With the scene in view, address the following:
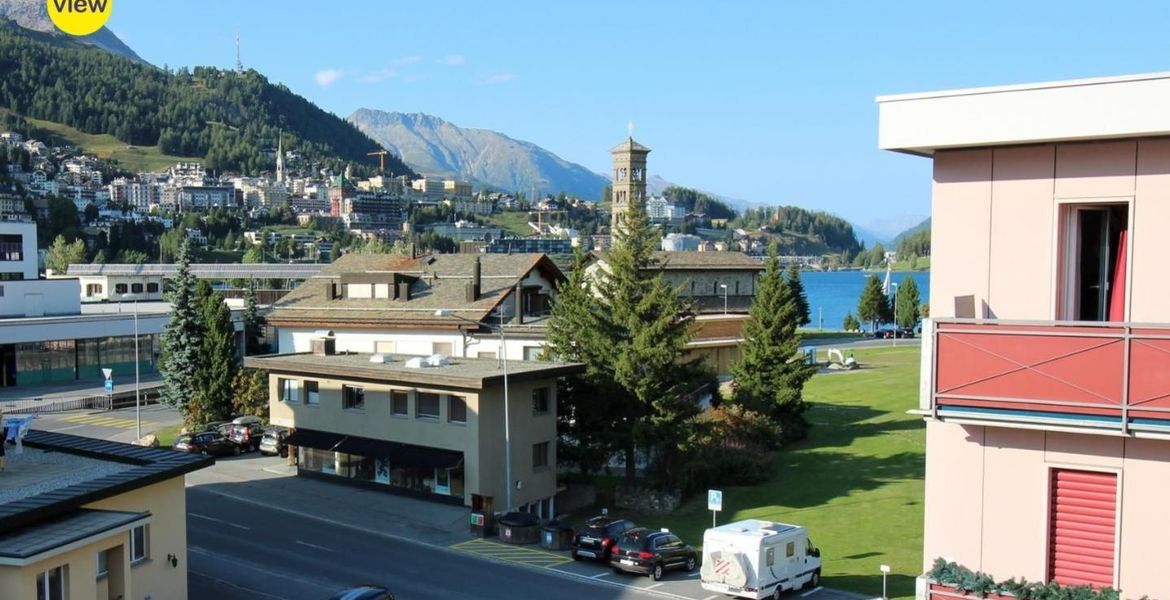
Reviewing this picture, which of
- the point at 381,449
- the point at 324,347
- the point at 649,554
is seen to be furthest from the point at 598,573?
the point at 324,347

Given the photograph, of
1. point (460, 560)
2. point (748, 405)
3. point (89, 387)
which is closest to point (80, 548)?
point (460, 560)

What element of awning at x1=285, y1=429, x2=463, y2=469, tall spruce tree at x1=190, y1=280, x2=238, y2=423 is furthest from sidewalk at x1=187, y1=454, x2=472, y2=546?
tall spruce tree at x1=190, y1=280, x2=238, y2=423

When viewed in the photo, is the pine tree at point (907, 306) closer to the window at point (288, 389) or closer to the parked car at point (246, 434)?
the parked car at point (246, 434)

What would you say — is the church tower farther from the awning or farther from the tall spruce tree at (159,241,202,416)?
the awning

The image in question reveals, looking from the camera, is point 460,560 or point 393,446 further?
point 393,446

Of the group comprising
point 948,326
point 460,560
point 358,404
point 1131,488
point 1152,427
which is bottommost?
point 460,560

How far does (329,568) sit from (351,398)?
12.6 meters

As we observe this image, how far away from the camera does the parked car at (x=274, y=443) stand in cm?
4753

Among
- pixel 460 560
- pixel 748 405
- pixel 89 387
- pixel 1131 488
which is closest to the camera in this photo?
pixel 1131 488

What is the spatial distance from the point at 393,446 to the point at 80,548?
71.5 ft

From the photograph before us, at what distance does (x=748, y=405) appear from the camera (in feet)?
160

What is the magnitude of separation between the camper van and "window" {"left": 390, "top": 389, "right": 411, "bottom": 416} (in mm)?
15958

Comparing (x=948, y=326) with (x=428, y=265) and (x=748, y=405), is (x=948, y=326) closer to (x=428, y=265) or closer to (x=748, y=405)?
(x=748, y=405)

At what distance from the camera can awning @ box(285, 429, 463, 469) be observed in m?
37.7
